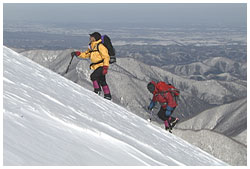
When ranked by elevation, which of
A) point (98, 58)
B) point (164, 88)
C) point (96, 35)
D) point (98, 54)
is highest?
point (96, 35)

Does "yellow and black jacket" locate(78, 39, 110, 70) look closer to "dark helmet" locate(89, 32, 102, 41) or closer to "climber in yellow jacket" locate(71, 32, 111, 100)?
"climber in yellow jacket" locate(71, 32, 111, 100)

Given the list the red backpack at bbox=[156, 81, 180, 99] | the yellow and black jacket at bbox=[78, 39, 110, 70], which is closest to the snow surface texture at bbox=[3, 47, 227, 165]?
the yellow and black jacket at bbox=[78, 39, 110, 70]

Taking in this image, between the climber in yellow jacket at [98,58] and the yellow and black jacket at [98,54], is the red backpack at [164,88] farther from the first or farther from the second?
the yellow and black jacket at [98,54]

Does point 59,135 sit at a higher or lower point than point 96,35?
lower

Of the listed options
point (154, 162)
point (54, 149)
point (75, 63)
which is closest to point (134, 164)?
point (154, 162)

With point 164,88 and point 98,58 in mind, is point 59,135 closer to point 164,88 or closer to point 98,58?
point 98,58

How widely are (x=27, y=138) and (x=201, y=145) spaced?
199 ft

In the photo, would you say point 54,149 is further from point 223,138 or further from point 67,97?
point 223,138

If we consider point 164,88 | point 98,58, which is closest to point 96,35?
point 98,58

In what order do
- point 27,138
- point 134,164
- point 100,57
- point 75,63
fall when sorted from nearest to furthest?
point 27,138 < point 134,164 < point 100,57 < point 75,63

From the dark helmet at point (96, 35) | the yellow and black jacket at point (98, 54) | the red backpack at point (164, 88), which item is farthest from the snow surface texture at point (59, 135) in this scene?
the red backpack at point (164, 88)

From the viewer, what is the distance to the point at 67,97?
1084 centimetres

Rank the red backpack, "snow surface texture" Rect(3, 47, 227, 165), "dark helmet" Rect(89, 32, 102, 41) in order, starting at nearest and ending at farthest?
"snow surface texture" Rect(3, 47, 227, 165), "dark helmet" Rect(89, 32, 102, 41), the red backpack

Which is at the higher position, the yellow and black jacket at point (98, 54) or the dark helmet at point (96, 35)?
the dark helmet at point (96, 35)
